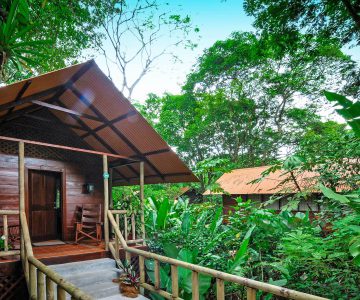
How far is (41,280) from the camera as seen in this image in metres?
3.79

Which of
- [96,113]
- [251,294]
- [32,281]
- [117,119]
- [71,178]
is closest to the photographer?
[251,294]

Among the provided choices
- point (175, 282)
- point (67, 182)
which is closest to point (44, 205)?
point (67, 182)

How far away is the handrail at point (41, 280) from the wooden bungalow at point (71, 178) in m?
0.02

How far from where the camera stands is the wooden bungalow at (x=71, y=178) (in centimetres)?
476

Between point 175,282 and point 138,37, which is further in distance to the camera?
point 138,37

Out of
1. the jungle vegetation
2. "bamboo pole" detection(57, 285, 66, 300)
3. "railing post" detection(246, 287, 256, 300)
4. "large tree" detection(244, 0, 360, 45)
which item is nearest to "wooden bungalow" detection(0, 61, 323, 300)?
"railing post" detection(246, 287, 256, 300)

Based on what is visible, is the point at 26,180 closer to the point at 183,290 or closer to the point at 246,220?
the point at 183,290

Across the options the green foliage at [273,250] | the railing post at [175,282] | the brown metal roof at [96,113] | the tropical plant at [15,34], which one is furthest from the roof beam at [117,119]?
the railing post at [175,282]

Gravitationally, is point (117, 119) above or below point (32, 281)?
above

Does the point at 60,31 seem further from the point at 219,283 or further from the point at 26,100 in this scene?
the point at 219,283

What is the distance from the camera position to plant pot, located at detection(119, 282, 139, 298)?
4895 millimetres

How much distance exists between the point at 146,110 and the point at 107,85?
16771 millimetres

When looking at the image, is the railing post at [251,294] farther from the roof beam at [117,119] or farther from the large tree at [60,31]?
the large tree at [60,31]

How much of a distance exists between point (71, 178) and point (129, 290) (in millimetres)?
4733
